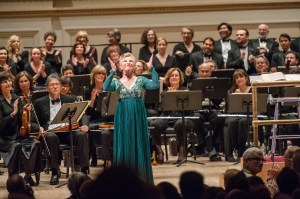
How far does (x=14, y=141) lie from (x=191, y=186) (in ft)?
14.8

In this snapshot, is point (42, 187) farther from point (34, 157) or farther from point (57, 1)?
point (57, 1)

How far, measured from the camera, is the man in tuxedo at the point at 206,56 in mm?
10867

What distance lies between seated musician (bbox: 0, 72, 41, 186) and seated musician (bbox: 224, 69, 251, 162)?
269 centimetres

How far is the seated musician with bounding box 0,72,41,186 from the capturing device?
8188 millimetres

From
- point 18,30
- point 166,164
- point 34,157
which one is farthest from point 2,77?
point 18,30

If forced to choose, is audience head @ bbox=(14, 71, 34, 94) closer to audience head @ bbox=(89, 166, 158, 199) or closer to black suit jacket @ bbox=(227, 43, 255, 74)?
black suit jacket @ bbox=(227, 43, 255, 74)

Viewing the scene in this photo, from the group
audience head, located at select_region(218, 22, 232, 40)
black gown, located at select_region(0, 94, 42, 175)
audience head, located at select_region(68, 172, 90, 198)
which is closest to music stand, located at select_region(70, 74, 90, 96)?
black gown, located at select_region(0, 94, 42, 175)

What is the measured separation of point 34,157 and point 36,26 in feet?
16.9

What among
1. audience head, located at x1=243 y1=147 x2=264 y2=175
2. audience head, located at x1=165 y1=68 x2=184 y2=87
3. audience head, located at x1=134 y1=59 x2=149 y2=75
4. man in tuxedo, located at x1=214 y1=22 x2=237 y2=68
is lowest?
audience head, located at x1=243 y1=147 x2=264 y2=175

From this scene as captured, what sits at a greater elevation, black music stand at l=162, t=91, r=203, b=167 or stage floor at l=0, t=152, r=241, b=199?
black music stand at l=162, t=91, r=203, b=167

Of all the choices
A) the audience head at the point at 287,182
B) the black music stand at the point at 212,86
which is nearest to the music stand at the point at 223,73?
the black music stand at the point at 212,86

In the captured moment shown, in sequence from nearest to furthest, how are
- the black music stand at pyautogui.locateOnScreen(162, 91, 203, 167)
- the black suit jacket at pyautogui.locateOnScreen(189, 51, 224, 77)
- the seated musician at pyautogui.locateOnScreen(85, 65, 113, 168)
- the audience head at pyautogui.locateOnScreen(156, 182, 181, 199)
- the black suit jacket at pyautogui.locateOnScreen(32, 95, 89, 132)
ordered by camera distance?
the audience head at pyautogui.locateOnScreen(156, 182, 181, 199)
the black suit jacket at pyautogui.locateOnScreen(32, 95, 89, 132)
the black music stand at pyautogui.locateOnScreen(162, 91, 203, 167)
the seated musician at pyautogui.locateOnScreen(85, 65, 113, 168)
the black suit jacket at pyautogui.locateOnScreen(189, 51, 224, 77)

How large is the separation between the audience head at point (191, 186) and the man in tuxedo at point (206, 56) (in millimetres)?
6601

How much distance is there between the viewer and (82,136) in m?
8.73
